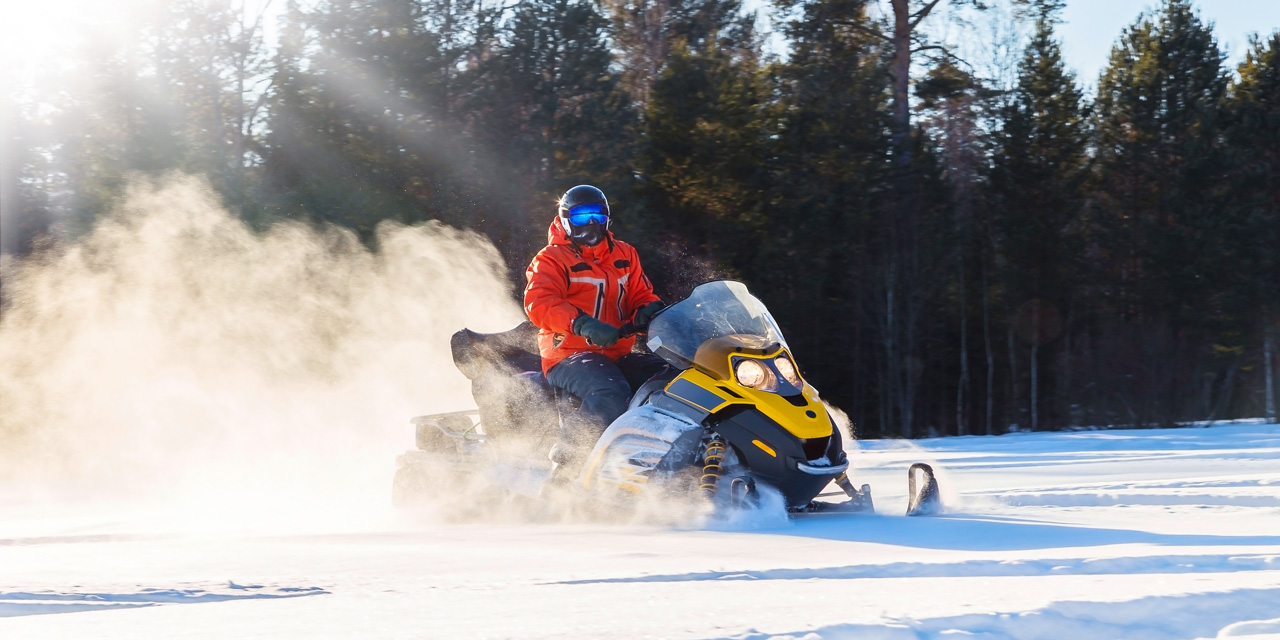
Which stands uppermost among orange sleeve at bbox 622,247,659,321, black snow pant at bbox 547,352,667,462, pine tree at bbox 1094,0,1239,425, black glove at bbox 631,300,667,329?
pine tree at bbox 1094,0,1239,425

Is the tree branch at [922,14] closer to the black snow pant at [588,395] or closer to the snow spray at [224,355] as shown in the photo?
the snow spray at [224,355]

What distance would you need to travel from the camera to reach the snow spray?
9.91 metres

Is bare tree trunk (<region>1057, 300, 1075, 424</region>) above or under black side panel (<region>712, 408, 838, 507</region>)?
above

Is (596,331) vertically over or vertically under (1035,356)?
under

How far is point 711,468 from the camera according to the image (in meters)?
5.06

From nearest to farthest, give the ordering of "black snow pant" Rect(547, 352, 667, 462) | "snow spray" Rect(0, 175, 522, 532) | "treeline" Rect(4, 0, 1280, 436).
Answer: "black snow pant" Rect(547, 352, 667, 462) → "snow spray" Rect(0, 175, 522, 532) → "treeline" Rect(4, 0, 1280, 436)

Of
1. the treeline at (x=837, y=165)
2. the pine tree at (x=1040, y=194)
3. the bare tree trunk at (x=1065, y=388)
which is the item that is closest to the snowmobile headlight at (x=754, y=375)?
the treeline at (x=837, y=165)

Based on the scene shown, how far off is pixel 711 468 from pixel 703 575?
1.49 metres

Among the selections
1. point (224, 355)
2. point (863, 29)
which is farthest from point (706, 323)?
point (863, 29)

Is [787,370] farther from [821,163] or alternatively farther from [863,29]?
[863,29]

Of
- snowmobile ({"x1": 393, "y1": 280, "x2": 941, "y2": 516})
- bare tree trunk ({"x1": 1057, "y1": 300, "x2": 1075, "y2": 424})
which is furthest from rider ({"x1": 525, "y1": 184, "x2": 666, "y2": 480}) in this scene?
bare tree trunk ({"x1": 1057, "y1": 300, "x2": 1075, "y2": 424})

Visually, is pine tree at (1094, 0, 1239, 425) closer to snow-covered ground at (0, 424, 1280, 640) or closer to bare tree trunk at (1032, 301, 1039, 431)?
bare tree trunk at (1032, 301, 1039, 431)

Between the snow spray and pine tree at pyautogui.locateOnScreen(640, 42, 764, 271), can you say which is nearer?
the snow spray

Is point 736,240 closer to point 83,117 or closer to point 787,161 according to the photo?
point 787,161
